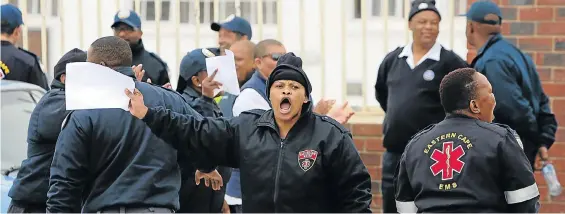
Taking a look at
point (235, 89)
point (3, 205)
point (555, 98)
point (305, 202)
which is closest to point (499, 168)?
point (305, 202)

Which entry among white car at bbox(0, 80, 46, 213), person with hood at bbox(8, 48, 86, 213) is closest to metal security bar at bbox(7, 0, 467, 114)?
white car at bbox(0, 80, 46, 213)

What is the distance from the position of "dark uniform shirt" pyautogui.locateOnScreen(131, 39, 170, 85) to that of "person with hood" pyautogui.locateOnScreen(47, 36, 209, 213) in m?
2.84

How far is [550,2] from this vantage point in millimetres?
9727

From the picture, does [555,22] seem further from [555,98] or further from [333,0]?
[333,0]

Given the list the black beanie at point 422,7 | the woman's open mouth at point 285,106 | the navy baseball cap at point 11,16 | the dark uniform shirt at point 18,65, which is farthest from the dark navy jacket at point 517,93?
the navy baseball cap at point 11,16

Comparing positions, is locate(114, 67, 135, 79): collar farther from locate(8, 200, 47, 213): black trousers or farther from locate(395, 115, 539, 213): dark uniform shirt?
locate(395, 115, 539, 213): dark uniform shirt

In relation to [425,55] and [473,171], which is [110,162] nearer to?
[473,171]

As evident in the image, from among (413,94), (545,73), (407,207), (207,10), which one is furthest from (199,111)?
(545,73)

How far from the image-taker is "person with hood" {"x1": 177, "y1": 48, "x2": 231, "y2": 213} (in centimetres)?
719

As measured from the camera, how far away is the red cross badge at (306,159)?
5.70 metres

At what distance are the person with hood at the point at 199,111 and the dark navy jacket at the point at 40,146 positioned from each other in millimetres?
807

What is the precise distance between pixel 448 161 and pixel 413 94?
2.82 metres

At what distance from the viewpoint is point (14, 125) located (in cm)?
837

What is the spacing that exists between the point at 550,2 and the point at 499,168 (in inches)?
178
